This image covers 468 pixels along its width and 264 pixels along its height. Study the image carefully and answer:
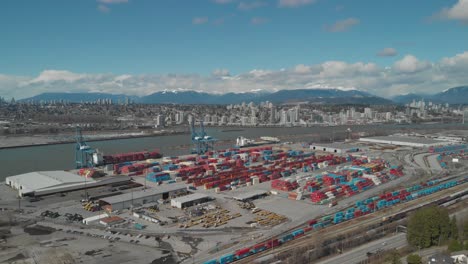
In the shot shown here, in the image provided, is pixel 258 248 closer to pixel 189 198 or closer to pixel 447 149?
pixel 189 198

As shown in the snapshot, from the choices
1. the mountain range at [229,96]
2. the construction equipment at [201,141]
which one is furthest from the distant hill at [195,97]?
the construction equipment at [201,141]

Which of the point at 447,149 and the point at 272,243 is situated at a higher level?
the point at 447,149

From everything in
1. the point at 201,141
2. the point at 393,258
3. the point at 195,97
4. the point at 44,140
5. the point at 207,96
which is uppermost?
the point at 207,96

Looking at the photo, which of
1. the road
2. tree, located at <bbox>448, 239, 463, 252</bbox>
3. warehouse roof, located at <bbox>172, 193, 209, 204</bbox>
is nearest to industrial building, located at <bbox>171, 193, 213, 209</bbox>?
warehouse roof, located at <bbox>172, 193, 209, 204</bbox>

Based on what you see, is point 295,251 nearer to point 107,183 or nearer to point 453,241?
point 453,241

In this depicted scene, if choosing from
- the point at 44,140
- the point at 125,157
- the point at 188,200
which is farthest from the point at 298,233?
the point at 44,140

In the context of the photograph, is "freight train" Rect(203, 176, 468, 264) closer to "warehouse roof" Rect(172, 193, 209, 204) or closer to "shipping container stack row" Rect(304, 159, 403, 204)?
"shipping container stack row" Rect(304, 159, 403, 204)
